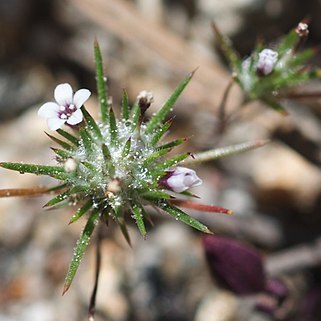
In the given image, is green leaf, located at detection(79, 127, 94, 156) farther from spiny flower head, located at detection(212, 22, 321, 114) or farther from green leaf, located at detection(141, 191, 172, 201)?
spiny flower head, located at detection(212, 22, 321, 114)

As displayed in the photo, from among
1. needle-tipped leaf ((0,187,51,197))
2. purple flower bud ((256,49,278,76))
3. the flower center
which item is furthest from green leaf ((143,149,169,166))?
purple flower bud ((256,49,278,76))

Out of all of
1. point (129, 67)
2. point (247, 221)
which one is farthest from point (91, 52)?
point (247, 221)

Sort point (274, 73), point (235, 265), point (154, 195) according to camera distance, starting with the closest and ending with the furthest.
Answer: point (154, 195), point (274, 73), point (235, 265)

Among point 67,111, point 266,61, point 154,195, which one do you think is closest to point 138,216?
point 154,195

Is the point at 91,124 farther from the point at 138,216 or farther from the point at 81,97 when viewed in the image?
the point at 138,216

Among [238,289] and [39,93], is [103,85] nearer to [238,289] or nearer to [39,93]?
[238,289]

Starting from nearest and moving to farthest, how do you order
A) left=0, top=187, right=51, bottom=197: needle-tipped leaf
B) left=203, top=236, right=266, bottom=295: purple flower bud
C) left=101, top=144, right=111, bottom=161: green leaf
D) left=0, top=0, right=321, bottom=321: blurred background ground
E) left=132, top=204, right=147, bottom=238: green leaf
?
left=132, top=204, right=147, bottom=238: green leaf
left=101, top=144, right=111, bottom=161: green leaf
left=0, top=187, right=51, bottom=197: needle-tipped leaf
left=203, top=236, right=266, bottom=295: purple flower bud
left=0, top=0, right=321, bottom=321: blurred background ground
